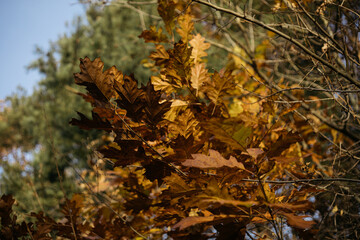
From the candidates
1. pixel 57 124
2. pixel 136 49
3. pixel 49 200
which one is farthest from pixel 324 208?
pixel 57 124

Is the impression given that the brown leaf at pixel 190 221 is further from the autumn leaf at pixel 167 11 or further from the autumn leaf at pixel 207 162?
the autumn leaf at pixel 167 11

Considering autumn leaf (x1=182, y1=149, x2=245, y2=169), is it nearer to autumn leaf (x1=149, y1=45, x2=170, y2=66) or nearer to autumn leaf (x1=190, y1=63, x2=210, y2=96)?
autumn leaf (x1=190, y1=63, x2=210, y2=96)

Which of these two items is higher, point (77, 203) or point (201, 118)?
point (201, 118)

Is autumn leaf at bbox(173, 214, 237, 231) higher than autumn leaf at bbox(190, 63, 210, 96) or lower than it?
lower

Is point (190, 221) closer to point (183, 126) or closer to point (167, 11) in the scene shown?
point (183, 126)

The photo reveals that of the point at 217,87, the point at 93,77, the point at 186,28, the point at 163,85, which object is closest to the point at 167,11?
the point at 186,28

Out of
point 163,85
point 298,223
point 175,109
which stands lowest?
point 298,223

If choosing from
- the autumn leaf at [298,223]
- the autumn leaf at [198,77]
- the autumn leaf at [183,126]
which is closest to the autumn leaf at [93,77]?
the autumn leaf at [183,126]

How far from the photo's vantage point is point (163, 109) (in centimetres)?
85

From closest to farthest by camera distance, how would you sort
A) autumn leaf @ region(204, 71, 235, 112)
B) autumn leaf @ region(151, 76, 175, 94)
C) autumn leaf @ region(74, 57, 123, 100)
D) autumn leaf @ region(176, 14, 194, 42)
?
1. autumn leaf @ region(74, 57, 123, 100)
2. autumn leaf @ region(204, 71, 235, 112)
3. autumn leaf @ region(151, 76, 175, 94)
4. autumn leaf @ region(176, 14, 194, 42)

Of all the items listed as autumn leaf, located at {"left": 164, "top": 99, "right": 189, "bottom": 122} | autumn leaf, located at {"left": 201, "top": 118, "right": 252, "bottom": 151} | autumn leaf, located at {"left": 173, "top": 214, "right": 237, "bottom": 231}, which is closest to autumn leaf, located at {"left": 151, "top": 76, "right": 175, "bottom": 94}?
autumn leaf, located at {"left": 164, "top": 99, "right": 189, "bottom": 122}

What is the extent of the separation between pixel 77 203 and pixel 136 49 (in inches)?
230

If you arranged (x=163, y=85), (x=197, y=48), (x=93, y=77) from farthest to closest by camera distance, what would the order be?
(x=197, y=48) < (x=163, y=85) < (x=93, y=77)

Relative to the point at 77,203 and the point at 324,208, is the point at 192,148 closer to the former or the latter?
the point at 77,203
